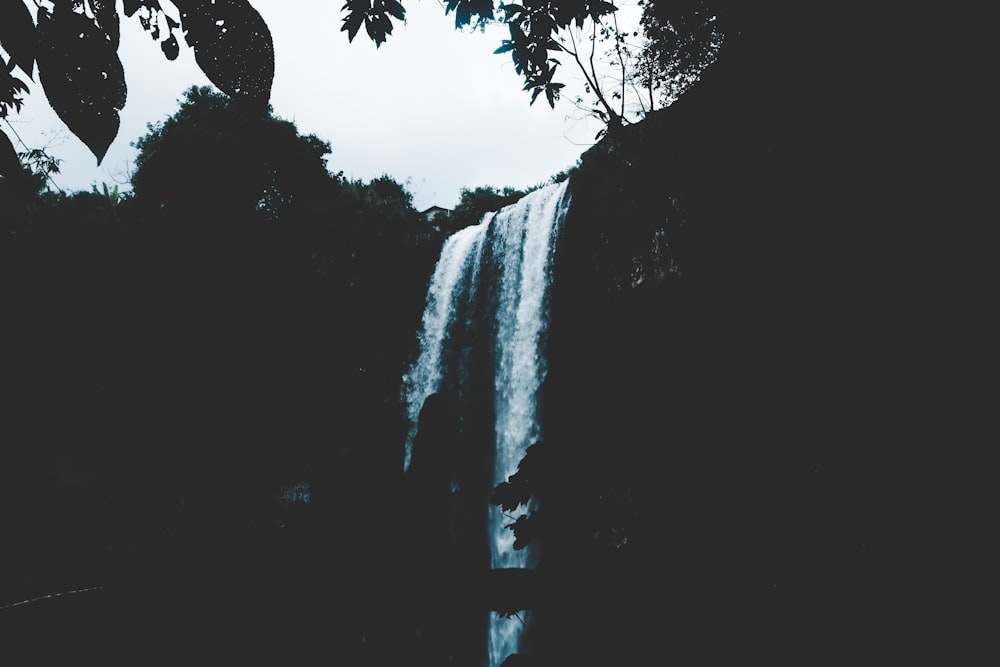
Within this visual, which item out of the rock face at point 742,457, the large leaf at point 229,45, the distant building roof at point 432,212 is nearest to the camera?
the large leaf at point 229,45

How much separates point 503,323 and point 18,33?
10382 mm

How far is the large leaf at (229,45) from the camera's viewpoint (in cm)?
80

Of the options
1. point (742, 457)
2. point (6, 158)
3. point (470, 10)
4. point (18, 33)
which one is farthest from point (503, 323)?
point (18, 33)

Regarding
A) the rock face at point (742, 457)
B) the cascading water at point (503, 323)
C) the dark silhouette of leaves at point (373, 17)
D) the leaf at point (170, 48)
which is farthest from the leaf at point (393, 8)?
the cascading water at point (503, 323)

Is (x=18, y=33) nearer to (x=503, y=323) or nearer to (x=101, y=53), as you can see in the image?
(x=101, y=53)

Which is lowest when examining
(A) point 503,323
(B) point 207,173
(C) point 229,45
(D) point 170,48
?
(C) point 229,45

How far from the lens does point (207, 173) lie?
41.5 feet

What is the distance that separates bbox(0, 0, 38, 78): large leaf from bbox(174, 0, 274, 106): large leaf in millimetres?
215

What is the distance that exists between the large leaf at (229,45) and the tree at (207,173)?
11342mm

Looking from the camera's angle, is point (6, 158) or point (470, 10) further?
point (470, 10)

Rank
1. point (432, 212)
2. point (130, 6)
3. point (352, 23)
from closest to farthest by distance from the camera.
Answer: point (130, 6) → point (352, 23) → point (432, 212)

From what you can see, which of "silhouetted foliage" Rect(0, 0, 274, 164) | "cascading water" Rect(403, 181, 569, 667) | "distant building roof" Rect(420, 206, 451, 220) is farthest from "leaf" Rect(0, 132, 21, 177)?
"distant building roof" Rect(420, 206, 451, 220)

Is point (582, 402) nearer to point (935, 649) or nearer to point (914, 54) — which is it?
point (935, 649)

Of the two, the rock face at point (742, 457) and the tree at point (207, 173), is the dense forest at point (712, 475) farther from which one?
the tree at point (207, 173)
